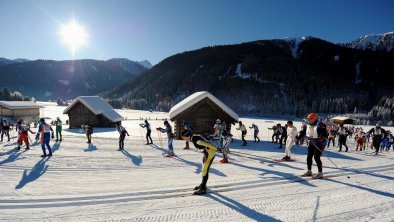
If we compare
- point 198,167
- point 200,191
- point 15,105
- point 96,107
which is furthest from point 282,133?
point 15,105

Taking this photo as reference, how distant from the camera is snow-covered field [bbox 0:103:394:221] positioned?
529cm

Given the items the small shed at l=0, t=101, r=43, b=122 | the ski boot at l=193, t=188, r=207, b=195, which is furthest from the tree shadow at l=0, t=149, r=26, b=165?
the small shed at l=0, t=101, r=43, b=122

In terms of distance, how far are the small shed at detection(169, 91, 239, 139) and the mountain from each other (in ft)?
340

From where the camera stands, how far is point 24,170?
9344 millimetres

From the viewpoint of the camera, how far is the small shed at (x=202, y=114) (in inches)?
849

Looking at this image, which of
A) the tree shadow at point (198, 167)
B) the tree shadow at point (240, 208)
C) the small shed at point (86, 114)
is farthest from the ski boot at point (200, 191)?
the small shed at point (86, 114)

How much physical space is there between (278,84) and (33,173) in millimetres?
159557

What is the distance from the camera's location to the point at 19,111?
46375 millimetres

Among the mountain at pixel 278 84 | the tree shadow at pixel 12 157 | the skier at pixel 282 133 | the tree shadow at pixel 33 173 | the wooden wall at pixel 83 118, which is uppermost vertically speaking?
the mountain at pixel 278 84

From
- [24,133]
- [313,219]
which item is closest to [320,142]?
[313,219]

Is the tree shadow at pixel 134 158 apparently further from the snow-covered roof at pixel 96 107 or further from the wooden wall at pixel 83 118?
the wooden wall at pixel 83 118

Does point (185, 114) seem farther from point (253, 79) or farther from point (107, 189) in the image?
point (253, 79)

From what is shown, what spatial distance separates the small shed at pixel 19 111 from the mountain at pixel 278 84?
83.8 metres

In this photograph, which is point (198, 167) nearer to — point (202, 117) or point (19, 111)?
point (202, 117)
